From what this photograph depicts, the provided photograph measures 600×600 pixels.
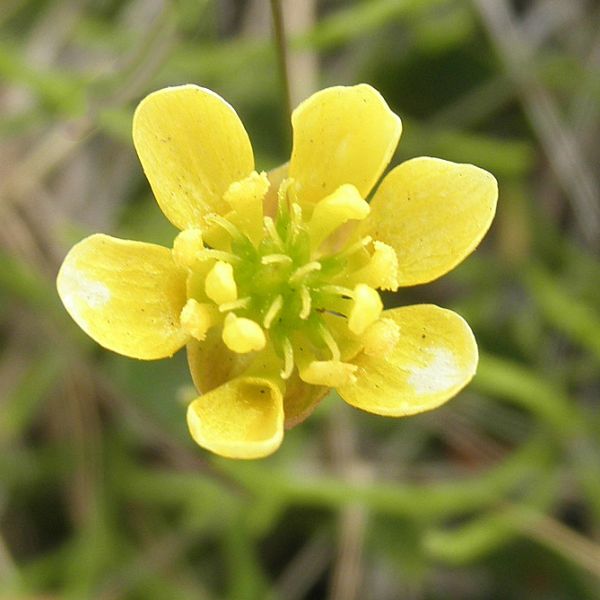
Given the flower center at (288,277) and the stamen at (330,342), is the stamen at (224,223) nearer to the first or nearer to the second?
the flower center at (288,277)

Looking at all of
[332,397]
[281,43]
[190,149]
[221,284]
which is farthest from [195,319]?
[332,397]

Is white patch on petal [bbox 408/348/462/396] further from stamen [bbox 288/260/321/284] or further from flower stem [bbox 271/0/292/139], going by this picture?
flower stem [bbox 271/0/292/139]

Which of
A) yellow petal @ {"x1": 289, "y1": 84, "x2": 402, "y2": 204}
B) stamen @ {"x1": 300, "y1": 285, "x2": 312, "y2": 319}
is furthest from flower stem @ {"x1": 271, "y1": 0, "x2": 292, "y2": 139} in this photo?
stamen @ {"x1": 300, "y1": 285, "x2": 312, "y2": 319}

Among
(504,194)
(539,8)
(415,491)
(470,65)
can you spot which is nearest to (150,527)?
(415,491)

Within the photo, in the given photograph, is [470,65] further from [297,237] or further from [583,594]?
[297,237]

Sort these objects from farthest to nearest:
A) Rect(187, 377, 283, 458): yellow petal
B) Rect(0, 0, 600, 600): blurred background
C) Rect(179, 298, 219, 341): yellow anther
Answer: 1. Rect(0, 0, 600, 600): blurred background
2. Rect(179, 298, 219, 341): yellow anther
3. Rect(187, 377, 283, 458): yellow petal

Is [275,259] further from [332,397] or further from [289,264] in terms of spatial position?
[332,397]

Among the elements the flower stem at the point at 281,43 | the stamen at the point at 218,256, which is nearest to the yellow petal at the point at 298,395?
the stamen at the point at 218,256
